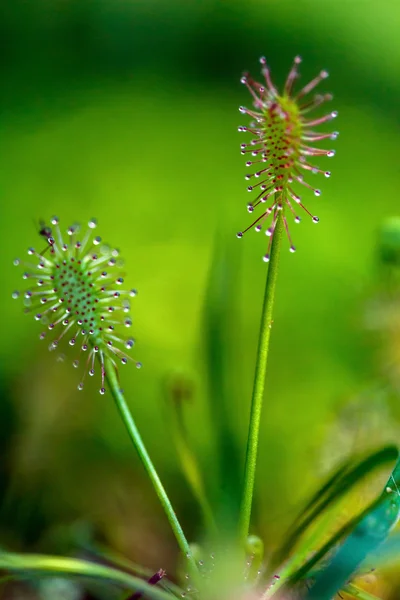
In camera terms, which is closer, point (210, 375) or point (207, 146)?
point (210, 375)

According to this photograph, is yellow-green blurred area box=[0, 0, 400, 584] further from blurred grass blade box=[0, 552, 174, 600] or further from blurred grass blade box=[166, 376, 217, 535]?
blurred grass blade box=[0, 552, 174, 600]

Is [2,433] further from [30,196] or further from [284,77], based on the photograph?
[284,77]

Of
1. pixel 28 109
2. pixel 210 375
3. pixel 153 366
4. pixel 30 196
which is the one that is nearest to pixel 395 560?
pixel 210 375

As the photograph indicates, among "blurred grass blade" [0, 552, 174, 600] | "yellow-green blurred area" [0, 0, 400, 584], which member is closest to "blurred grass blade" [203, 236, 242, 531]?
"yellow-green blurred area" [0, 0, 400, 584]

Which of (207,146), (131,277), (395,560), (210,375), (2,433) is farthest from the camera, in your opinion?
(207,146)

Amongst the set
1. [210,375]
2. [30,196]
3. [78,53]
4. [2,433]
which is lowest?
[2,433]
